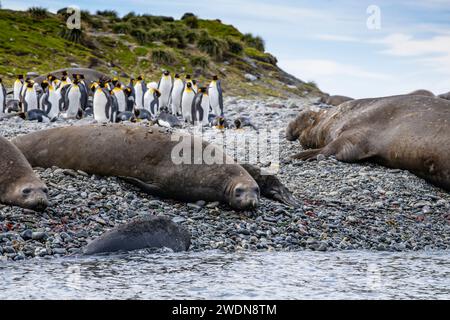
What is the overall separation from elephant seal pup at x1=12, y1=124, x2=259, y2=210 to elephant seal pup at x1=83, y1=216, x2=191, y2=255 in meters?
1.17

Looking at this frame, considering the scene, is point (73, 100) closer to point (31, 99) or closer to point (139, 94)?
point (31, 99)

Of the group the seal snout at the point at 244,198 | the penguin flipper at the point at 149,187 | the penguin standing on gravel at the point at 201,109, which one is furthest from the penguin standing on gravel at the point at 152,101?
the seal snout at the point at 244,198

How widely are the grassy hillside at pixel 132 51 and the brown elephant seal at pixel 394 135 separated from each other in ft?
69.7

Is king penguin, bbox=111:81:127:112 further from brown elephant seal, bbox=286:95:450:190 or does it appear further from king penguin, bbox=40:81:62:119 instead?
brown elephant seal, bbox=286:95:450:190

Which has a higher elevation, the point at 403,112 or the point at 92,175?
the point at 403,112

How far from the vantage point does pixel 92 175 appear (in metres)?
8.51

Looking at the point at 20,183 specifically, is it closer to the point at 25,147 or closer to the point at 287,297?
the point at 25,147

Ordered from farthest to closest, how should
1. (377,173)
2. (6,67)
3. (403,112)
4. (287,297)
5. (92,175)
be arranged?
(6,67) → (403,112) → (377,173) → (92,175) → (287,297)

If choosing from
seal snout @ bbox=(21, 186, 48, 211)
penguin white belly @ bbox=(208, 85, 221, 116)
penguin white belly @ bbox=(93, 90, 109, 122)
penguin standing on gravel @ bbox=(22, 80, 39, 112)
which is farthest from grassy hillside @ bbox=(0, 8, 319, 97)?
seal snout @ bbox=(21, 186, 48, 211)

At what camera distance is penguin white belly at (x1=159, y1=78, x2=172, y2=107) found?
2472 centimetres

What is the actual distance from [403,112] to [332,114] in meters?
1.59

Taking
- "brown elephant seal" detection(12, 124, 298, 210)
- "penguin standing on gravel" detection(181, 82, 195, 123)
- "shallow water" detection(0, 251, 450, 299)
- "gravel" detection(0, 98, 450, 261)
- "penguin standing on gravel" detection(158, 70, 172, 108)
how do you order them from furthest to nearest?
1. "penguin standing on gravel" detection(158, 70, 172, 108)
2. "penguin standing on gravel" detection(181, 82, 195, 123)
3. "brown elephant seal" detection(12, 124, 298, 210)
4. "gravel" detection(0, 98, 450, 261)
5. "shallow water" detection(0, 251, 450, 299)

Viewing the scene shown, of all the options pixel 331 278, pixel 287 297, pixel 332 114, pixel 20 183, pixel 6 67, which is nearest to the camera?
pixel 287 297
